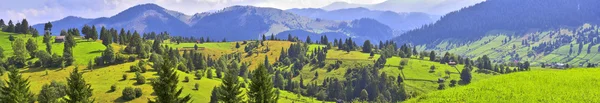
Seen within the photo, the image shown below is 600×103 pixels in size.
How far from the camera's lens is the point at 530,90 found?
50375 millimetres

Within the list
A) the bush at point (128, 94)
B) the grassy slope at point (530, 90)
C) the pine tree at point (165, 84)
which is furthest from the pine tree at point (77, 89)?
the bush at point (128, 94)

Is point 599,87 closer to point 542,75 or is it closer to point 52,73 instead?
point 542,75

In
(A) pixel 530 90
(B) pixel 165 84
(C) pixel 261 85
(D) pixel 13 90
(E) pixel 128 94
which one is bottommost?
(E) pixel 128 94

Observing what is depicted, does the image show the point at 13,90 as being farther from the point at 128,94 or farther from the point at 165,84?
the point at 128,94

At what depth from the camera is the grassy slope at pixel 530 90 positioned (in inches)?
1873

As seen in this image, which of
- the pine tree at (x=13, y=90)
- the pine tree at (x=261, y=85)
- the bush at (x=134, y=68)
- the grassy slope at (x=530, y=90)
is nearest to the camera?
the grassy slope at (x=530, y=90)

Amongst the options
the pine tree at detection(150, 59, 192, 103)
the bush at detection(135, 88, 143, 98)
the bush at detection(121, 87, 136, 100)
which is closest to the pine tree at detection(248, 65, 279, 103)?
the pine tree at detection(150, 59, 192, 103)

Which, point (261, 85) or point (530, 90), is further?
point (261, 85)

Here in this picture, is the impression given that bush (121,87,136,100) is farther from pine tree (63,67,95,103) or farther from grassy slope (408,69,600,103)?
grassy slope (408,69,600,103)

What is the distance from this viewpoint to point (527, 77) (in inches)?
2260

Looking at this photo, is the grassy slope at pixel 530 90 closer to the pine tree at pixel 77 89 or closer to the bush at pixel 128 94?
the pine tree at pixel 77 89

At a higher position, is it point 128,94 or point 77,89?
point 77,89

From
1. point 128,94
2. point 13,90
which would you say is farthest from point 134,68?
point 13,90

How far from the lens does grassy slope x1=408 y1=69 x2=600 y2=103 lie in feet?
156
